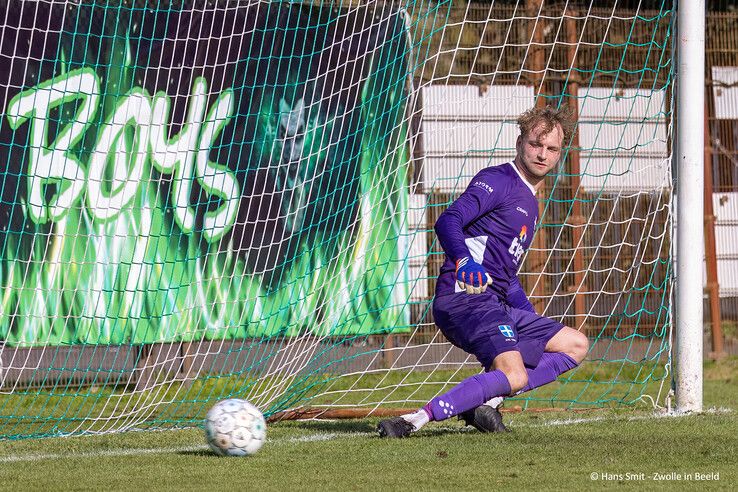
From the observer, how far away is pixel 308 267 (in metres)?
7.66

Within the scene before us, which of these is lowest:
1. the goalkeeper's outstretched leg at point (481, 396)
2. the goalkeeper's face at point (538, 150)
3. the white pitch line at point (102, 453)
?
the white pitch line at point (102, 453)

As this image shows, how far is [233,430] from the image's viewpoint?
469 cm

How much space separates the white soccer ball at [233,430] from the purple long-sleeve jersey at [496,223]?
3.84ft

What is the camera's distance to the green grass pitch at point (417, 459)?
4.07m

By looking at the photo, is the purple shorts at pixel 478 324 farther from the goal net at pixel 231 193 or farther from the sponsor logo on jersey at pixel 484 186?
the goal net at pixel 231 193

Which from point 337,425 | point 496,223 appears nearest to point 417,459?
point 496,223

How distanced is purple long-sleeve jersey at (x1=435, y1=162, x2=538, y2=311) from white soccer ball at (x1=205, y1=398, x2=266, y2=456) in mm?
1170

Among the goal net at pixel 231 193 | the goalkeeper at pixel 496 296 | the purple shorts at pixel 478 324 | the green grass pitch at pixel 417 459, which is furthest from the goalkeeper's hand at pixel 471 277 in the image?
the goal net at pixel 231 193

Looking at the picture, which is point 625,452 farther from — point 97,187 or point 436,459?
point 97,187

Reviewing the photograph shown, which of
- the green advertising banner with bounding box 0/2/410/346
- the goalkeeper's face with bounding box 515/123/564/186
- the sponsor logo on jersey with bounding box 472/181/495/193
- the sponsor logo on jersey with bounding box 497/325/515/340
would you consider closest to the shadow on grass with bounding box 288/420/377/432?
the sponsor logo on jersey with bounding box 497/325/515/340

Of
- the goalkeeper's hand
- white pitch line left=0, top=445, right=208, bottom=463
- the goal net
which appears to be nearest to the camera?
the goalkeeper's hand

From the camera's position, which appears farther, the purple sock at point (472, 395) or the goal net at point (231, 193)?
the goal net at point (231, 193)

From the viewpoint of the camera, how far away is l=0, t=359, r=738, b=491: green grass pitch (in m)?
4.07

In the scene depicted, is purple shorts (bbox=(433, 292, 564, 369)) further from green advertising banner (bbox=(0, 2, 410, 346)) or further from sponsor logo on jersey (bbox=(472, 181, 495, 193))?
green advertising banner (bbox=(0, 2, 410, 346))
